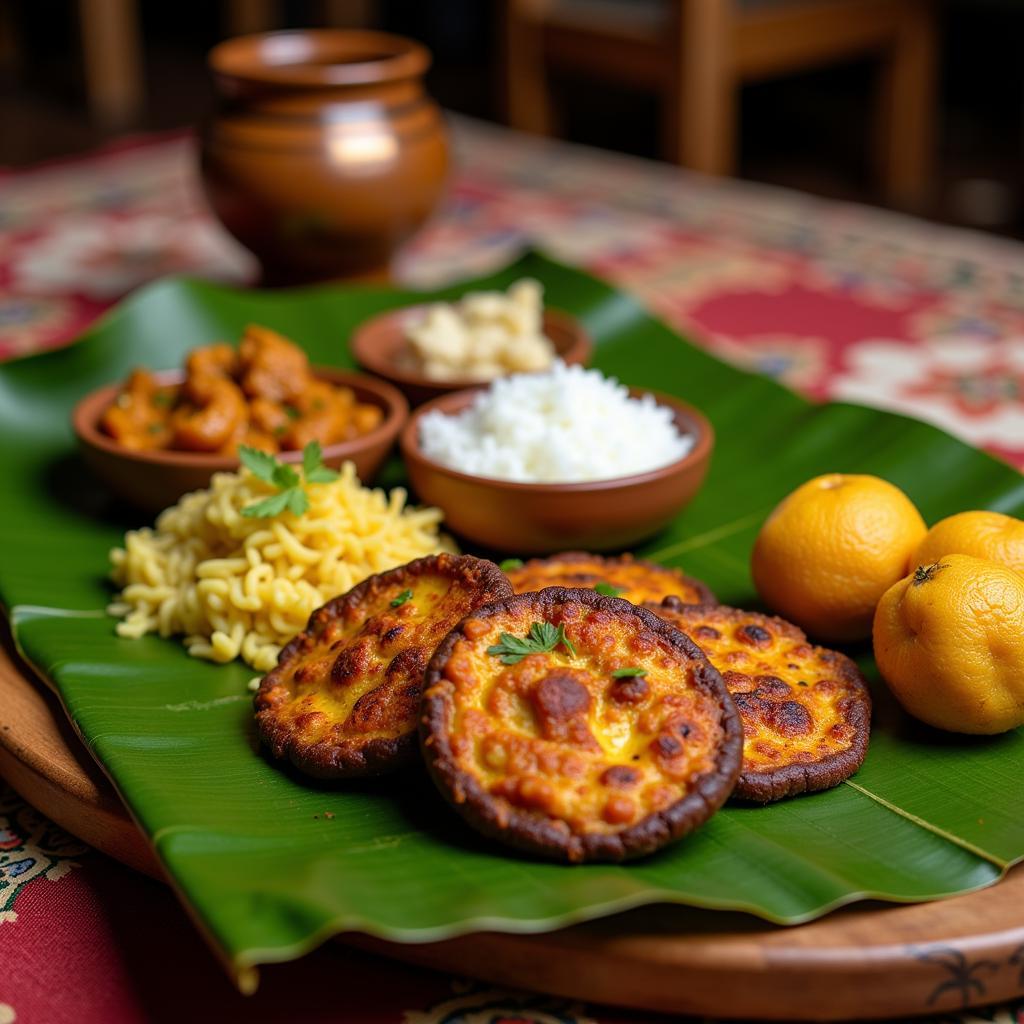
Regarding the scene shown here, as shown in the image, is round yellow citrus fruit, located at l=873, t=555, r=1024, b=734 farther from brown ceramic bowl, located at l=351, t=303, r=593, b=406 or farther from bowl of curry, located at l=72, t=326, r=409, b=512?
brown ceramic bowl, located at l=351, t=303, r=593, b=406

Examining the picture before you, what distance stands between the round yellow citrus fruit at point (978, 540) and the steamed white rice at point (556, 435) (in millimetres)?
624

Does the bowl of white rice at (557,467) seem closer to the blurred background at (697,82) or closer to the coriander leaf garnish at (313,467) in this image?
the coriander leaf garnish at (313,467)

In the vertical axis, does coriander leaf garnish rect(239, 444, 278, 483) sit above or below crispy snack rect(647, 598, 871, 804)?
above

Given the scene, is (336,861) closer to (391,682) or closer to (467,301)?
(391,682)

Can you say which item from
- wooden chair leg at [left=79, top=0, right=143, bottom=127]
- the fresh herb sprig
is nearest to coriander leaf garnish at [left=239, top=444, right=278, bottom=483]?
the fresh herb sprig

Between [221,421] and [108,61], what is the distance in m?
6.81

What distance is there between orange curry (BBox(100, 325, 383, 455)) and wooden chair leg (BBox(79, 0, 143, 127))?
6158 mm

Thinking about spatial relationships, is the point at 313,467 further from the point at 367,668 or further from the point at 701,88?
the point at 701,88

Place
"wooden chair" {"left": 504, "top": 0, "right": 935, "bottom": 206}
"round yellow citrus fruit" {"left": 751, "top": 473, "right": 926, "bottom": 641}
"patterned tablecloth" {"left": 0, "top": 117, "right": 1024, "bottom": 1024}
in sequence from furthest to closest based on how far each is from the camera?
1. "wooden chair" {"left": 504, "top": 0, "right": 935, "bottom": 206}
2. "round yellow citrus fruit" {"left": 751, "top": 473, "right": 926, "bottom": 641}
3. "patterned tablecloth" {"left": 0, "top": 117, "right": 1024, "bottom": 1024}

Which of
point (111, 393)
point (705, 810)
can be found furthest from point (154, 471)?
point (705, 810)

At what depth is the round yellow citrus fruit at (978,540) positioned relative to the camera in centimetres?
210

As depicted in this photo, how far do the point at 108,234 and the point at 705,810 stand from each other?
13.1 feet

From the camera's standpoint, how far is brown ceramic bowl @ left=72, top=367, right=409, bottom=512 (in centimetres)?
264

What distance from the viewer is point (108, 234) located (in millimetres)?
4996
